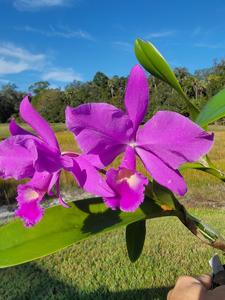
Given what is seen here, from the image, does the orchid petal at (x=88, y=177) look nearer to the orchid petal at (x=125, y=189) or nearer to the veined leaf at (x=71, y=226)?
the orchid petal at (x=125, y=189)

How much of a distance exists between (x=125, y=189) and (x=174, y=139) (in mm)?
65

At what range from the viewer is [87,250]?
2.57m

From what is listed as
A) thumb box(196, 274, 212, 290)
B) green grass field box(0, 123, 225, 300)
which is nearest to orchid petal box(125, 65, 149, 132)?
thumb box(196, 274, 212, 290)

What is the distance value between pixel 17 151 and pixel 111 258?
6.62ft

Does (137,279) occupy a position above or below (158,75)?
below

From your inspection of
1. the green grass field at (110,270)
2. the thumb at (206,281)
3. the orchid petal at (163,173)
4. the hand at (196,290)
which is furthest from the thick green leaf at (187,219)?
the green grass field at (110,270)

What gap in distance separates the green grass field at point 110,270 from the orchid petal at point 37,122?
156 cm

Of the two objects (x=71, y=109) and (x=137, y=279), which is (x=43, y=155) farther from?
(x=137, y=279)

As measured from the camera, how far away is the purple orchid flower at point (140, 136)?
0.43 m

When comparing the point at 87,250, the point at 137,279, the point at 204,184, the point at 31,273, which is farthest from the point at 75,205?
the point at 204,184

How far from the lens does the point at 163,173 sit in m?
0.45

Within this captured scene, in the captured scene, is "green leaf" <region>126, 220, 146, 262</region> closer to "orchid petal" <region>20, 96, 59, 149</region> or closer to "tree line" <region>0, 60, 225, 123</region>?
"orchid petal" <region>20, 96, 59, 149</region>

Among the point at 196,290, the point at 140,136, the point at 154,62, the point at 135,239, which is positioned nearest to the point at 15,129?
the point at 140,136

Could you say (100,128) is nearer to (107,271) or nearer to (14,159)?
(14,159)
